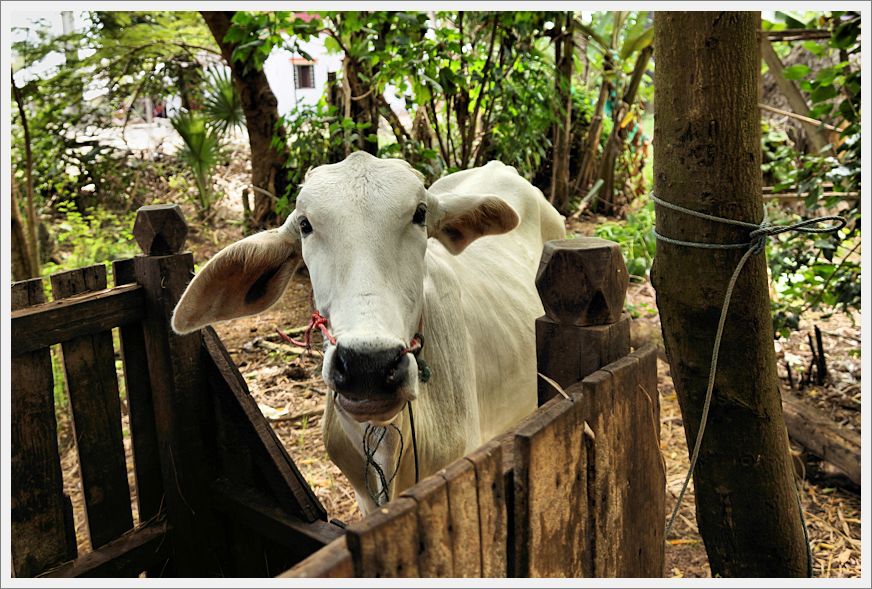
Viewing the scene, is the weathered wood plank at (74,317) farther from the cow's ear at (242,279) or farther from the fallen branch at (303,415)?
the fallen branch at (303,415)

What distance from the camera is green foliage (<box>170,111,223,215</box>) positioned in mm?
9008

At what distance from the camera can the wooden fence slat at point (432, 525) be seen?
1.18 m

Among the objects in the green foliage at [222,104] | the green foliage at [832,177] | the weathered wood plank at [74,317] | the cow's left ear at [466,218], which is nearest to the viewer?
the weathered wood plank at [74,317]

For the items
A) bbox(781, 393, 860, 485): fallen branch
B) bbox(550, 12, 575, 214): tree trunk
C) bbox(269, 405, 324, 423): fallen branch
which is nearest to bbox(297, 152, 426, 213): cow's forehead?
bbox(781, 393, 860, 485): fallen branch

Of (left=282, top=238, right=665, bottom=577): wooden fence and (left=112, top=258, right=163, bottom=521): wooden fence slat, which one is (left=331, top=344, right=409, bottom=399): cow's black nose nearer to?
(left=282, top=238, right=665, bottom=577): wooden fence

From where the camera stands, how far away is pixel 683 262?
82.4 inches

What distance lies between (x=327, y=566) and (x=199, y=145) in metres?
8.81

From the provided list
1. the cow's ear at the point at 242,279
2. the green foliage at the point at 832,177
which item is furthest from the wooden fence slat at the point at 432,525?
the green foliage at the point at 832,177

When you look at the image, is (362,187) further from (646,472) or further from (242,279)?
(646,472)

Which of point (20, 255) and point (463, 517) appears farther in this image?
point (20, 255)

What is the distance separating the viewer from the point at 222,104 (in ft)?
30.0

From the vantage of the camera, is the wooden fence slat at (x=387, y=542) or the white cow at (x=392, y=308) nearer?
the wooden fence slat at (x=387, y=542)

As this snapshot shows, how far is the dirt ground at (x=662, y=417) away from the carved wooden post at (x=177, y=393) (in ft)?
1.81

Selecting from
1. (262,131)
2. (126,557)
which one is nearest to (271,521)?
(126,557)
